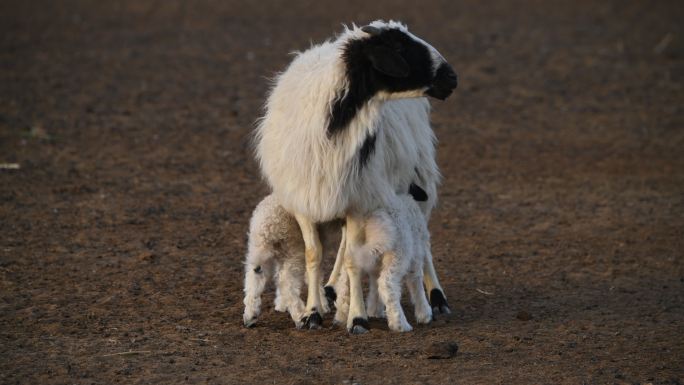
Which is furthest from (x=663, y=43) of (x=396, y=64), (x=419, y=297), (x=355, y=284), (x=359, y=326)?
(x=359, y=326)

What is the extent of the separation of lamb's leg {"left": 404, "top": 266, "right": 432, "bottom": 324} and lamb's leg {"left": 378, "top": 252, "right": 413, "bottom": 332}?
0.32 meters

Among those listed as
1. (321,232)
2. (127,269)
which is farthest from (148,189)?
(321,232)

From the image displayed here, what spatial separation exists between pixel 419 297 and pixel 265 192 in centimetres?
388

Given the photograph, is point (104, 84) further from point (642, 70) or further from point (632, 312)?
point (632, 312)

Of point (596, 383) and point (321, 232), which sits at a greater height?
point (321, 232)

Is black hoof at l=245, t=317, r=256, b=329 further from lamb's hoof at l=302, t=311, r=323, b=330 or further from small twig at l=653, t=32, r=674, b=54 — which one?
small twig at l=653, t=32, r=674, b=54

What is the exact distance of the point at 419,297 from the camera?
310 inches

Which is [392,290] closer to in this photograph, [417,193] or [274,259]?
[274,259]

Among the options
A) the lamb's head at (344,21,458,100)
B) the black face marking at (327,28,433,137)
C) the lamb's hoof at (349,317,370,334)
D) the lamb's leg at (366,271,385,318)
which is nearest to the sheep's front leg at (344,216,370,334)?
the lamb's hoof at (349,317,370,334)

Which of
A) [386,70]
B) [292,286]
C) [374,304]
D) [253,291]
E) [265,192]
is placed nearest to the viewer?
[386,70]

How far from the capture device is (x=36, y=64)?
1756 cm

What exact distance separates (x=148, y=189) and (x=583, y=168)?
5004mm

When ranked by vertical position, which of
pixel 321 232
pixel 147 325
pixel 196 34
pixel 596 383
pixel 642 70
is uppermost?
pixel 196 34

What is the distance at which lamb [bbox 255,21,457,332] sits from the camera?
24.4 ft
